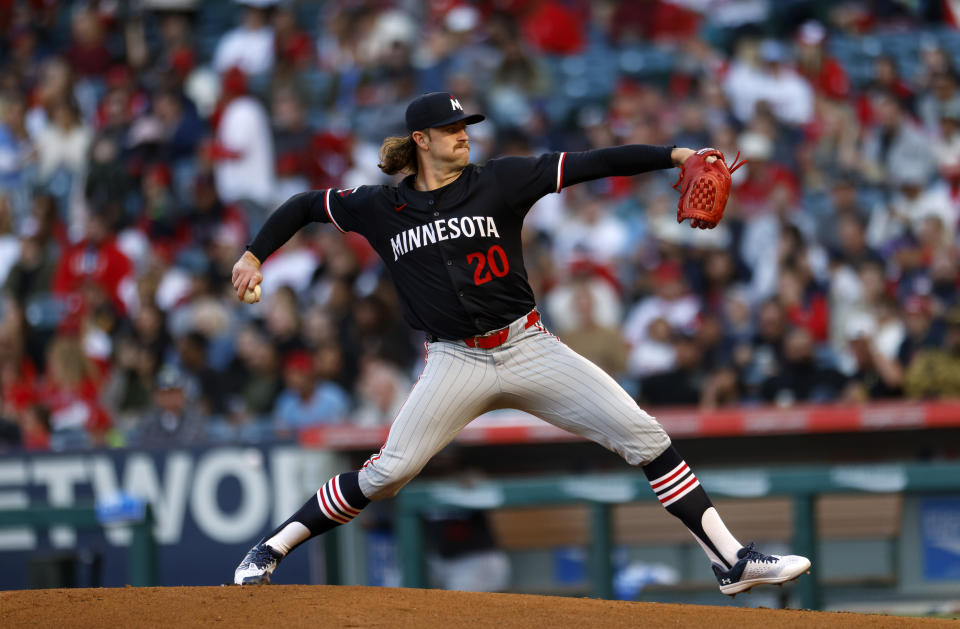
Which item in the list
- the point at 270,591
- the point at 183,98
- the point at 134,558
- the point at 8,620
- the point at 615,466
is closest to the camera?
the point at 8,620

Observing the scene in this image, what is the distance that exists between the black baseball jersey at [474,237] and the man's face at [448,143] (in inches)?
2.8

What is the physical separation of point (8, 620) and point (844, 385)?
5200mm

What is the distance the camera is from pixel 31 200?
12672 mm

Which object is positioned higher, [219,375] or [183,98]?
[183,98]

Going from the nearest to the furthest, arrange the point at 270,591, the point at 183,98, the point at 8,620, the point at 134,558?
the point at 8,620 → the point at 270,591 → the point at 134,558 → the point at 183,98

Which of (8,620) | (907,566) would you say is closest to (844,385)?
(907,566)

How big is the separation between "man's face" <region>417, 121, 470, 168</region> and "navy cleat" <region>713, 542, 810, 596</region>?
1.71m


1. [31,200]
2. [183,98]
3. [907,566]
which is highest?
[183,98]

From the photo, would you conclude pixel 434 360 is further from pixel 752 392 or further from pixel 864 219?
pixel 864 219

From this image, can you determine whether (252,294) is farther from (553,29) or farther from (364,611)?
A: (553,29)

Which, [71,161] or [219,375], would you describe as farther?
[71,161]

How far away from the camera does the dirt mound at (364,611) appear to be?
4277 millimetres

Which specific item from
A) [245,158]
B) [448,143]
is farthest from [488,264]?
[245,158]

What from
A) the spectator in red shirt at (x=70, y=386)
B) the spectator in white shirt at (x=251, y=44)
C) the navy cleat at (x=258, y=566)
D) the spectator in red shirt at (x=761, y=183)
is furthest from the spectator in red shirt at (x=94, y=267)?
the navy cleat at (x=258, y=566)
